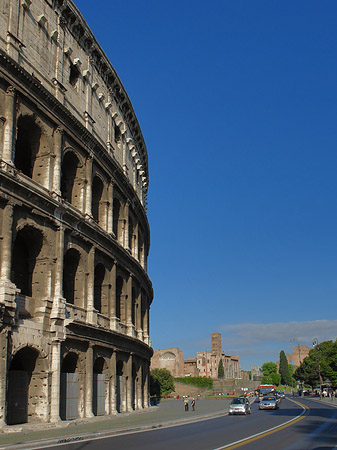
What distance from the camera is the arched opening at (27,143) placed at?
25.2 meters

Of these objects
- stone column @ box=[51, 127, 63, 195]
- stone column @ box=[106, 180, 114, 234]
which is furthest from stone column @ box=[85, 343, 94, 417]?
stone column @ box=[51, 127, 63, 195]

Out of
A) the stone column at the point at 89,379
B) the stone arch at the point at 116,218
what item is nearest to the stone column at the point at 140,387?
the stone arch at the point at 116,218

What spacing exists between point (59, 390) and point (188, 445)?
10034 millimetres

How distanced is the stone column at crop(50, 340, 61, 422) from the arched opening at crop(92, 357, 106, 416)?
4763 millimetres

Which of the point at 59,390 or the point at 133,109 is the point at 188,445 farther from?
the point at 133,109

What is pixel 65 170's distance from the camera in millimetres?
29375

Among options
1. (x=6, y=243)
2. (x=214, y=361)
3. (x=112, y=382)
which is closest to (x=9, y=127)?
(x=6, y=243)

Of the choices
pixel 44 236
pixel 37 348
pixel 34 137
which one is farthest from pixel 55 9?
pixel 37 348

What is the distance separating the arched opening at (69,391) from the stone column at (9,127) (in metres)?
10.3

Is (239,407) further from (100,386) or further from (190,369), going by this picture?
(190,369)

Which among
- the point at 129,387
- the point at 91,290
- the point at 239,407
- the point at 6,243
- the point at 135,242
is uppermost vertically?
the point at 135,242

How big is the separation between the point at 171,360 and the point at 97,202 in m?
109

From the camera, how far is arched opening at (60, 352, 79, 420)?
24.3 metres

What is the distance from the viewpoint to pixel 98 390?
28.2 meters
